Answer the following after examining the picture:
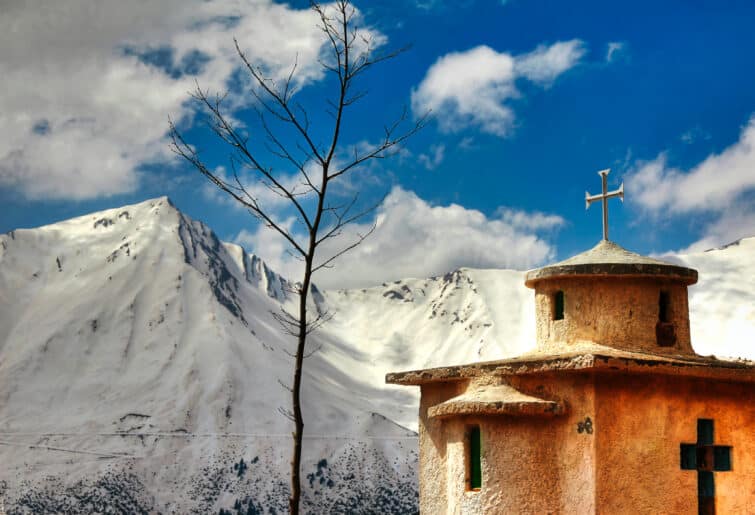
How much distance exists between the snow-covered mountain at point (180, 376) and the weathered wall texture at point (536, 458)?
7556cm

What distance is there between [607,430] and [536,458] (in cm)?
114

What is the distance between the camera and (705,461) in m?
15.6

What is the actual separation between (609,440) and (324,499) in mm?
84317

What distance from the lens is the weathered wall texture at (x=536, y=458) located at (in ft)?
49.6

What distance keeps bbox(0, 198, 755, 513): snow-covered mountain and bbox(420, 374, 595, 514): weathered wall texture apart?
248 ft

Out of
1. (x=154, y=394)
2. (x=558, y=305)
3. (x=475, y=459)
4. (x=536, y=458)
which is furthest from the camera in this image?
(x=154, y=394)

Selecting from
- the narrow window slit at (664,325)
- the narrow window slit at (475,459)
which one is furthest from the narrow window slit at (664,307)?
the narrow window slit at (475,459)

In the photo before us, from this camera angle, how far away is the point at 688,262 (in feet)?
333

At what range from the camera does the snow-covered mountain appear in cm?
9312

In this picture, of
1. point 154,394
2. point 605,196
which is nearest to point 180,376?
point 154,394

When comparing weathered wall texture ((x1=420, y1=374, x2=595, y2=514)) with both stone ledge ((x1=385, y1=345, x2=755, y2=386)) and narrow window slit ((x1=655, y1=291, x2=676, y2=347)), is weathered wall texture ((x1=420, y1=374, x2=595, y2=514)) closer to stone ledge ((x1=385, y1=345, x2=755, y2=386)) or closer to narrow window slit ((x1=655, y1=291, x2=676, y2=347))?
stone ledge ((x1=385, y1=345, x2=755, y2=386))

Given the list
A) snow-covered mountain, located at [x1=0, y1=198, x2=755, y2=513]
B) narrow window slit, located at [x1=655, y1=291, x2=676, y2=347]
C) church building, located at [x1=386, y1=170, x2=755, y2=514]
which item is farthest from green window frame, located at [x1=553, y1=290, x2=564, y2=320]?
snow-covered mountain, located at [x1=0, y1=198, x2=755, y2=513]

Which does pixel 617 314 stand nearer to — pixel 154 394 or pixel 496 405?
pixel 496 405

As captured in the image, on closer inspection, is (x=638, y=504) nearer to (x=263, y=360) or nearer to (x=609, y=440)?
(x=609, y=440)
